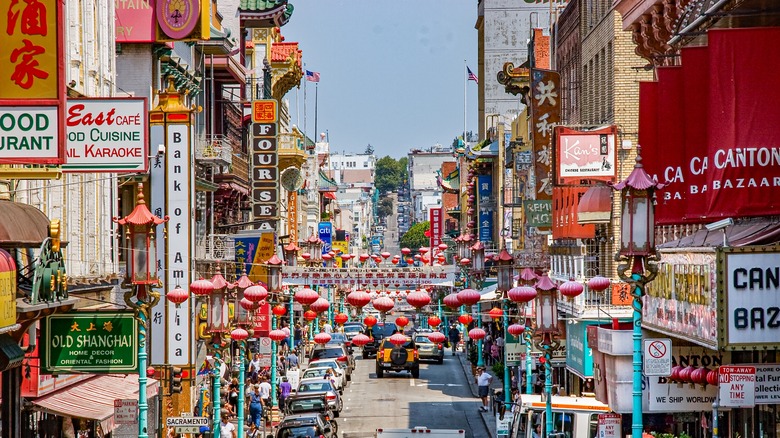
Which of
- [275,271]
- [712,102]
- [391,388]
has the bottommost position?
[391,388]

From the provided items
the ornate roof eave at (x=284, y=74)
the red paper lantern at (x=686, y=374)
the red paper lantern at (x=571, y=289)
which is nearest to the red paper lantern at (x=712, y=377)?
the red paper lantern at (x=686, y=374)

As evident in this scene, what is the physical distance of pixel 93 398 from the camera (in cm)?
2661

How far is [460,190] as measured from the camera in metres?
Answer: 129

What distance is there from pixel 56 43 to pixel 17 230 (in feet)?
9.54

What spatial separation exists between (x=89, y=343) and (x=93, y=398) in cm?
371

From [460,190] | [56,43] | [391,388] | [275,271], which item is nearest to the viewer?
[56,43]

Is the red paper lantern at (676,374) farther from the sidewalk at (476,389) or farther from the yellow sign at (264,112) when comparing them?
the yellow sign at (264,112)

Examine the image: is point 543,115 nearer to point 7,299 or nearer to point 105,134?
point 105,134

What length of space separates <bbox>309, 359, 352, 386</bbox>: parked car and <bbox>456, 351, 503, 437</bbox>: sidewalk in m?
5.25

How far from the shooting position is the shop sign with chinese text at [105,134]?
2525cm

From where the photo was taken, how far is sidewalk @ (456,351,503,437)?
1781 inches

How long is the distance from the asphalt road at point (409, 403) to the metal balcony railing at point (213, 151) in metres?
10.1

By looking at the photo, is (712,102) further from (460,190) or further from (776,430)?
(460,190)

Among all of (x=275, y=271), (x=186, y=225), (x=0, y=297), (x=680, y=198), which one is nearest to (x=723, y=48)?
(x=680, y=198)
